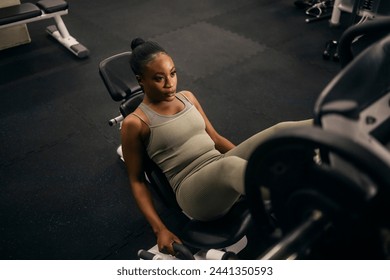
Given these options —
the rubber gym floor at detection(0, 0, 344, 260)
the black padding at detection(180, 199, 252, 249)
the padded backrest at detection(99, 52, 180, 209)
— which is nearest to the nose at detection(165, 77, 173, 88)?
the padded backrest at detection(99, 52, 180, 209)

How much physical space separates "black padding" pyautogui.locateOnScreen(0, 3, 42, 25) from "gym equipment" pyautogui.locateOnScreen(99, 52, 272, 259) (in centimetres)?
191

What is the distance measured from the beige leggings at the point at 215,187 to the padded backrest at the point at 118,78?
680mm

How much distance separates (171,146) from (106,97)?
1766 mm

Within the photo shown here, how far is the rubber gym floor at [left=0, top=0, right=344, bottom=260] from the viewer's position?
1976 mm

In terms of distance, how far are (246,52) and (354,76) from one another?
296cm

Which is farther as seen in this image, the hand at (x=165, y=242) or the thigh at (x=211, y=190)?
the hand at (x=165, y=242)

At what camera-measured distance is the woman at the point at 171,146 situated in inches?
54.0

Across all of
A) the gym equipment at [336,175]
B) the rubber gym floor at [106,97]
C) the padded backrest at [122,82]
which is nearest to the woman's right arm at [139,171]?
the padded backrest at [122,82]

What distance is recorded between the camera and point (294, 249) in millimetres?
750

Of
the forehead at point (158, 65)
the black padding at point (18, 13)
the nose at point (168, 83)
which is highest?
the forehead at point (158, 65)

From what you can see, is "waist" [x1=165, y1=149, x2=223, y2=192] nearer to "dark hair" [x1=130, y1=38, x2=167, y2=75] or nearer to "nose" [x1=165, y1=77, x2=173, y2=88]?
"nose" [x1=165, y1=77, x2=173, y2=88]

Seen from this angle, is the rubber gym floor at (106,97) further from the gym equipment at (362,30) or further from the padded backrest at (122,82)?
the gym equipment at (362,30)

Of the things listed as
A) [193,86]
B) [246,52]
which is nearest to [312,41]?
[246,52]

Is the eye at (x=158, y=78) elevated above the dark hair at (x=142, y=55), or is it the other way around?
the dark hair at (x=142, y=55)
